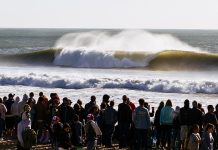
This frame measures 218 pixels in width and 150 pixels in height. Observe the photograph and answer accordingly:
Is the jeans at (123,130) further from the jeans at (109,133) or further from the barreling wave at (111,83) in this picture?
the barreling wave at (111,83)

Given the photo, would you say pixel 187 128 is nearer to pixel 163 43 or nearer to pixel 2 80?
pixel 2 80

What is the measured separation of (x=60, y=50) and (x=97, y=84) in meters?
16.5

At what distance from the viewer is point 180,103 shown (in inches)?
841

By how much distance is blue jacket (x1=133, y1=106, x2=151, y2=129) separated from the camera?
11000 millimetres

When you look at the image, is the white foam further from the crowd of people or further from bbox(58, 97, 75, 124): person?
bbox(58, 97, 75, 124): person

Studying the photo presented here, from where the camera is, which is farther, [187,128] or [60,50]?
[60,50]

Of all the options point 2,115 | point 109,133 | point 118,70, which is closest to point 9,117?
point 2,115

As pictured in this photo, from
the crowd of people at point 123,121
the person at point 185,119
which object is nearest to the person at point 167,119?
the crowd of people at point 123,121

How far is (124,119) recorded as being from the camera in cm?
1173

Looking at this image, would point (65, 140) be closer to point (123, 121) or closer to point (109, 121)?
point (109, 121)

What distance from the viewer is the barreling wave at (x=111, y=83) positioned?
2638cm

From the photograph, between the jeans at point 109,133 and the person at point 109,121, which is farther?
the jeans at point 109,133

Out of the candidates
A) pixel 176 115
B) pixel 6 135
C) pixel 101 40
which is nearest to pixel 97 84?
pixel 6 135

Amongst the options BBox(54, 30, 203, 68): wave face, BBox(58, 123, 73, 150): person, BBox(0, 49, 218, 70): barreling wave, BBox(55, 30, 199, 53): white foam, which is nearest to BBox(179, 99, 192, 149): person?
BBox(58, 123, 73, 150): person
